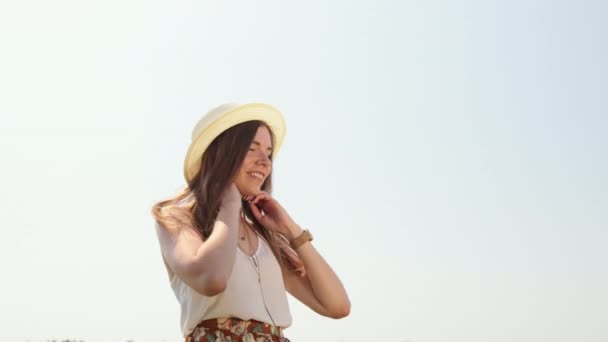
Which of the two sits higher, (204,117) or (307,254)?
(204,117)

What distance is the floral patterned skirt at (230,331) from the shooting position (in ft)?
14.8

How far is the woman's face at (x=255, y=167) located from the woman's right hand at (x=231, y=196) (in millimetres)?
155

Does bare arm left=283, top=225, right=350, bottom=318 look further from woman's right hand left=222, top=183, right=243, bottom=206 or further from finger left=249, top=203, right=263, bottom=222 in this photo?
woman's right hand left=222, top=183, right=243, bottom=206

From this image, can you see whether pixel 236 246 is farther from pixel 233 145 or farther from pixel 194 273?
pixel 233 145

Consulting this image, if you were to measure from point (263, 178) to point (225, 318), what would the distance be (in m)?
0.95

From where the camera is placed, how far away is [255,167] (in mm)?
5105

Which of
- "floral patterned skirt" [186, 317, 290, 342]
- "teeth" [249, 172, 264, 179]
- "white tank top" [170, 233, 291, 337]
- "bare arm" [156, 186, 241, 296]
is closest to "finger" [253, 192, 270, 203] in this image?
"teeth" [249, 172, 264, 179]

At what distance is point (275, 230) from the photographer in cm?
524

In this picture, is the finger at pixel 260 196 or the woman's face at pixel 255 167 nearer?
the woman's face at pixel 255 167

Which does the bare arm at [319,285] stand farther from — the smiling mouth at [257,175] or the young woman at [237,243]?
the smiling mouth at [257,175]

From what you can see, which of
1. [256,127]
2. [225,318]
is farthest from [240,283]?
[256,127]

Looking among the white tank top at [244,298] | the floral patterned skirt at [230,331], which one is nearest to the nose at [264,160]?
the white tank top at [244,298]

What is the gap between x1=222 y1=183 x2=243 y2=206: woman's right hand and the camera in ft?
15.8

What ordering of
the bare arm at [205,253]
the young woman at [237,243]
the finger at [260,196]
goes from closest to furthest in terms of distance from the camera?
the bare arm at [205,253], the young woman at [237,243], the finger at [260,196]
